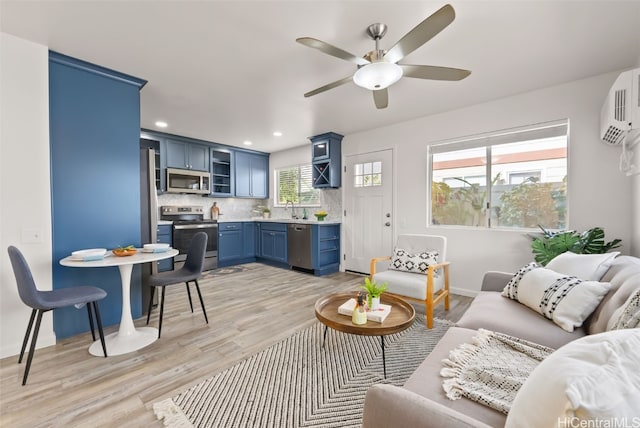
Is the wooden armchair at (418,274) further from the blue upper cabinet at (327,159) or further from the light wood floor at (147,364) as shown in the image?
the blue upper cabinet at (327,159)

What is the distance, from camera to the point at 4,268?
82.8 inches

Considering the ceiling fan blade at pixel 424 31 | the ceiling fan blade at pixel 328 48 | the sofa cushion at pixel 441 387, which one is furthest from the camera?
the ceiling fan blade at pixel 328 48

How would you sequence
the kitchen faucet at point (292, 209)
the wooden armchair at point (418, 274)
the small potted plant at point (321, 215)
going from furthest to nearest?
the kitchen faucet at point (292, 209) → the small potted plant at point (321, 215) → the wooden armchair at point (418, 274)

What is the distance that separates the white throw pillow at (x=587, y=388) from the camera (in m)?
0.52

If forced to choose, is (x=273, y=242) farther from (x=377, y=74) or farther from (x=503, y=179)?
(x=377, y=74)

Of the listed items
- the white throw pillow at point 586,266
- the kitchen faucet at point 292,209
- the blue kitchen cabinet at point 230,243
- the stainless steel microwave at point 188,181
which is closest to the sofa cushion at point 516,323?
the white throw pillow at point 586,266

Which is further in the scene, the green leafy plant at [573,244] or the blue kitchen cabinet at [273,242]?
the blue kitchen cabinet at [273,242]

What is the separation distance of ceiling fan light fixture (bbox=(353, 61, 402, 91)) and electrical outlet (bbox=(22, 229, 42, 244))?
283 cm

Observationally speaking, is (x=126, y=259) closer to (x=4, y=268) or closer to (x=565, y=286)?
(x=4, y=268)

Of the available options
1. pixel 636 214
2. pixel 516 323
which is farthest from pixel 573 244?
pixel 516 323

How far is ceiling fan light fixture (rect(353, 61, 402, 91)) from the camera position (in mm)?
1792

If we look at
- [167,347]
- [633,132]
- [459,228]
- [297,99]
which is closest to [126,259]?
[167,347]

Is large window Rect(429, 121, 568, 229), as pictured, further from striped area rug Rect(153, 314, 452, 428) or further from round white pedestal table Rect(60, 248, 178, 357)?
round white pedestal table Rect(60, 248, 178, 357)

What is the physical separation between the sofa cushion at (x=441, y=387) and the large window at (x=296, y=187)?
4.22 m
